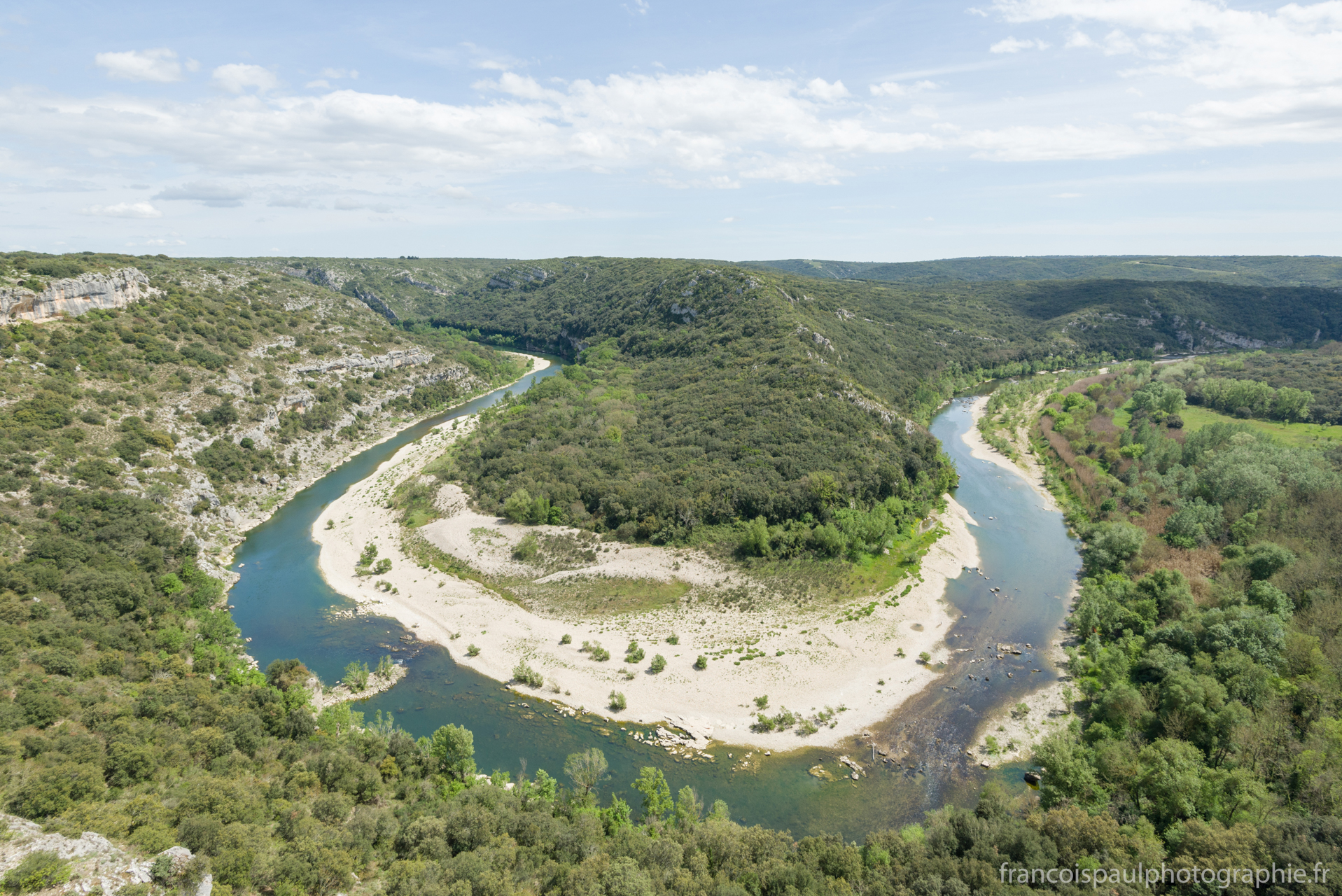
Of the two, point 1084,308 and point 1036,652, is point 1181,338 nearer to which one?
point 1084,308

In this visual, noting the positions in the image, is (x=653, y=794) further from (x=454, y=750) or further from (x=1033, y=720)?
(x=1033, y=720)

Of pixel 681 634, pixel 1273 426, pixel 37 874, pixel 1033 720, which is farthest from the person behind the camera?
pixel 1273 426

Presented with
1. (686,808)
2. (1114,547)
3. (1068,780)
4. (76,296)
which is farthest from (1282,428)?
(76,296)

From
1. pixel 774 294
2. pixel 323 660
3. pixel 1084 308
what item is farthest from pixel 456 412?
pixel 1084 308

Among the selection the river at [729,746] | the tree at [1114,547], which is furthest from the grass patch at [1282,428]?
the river at [729,746]

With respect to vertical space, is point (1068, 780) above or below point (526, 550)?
below

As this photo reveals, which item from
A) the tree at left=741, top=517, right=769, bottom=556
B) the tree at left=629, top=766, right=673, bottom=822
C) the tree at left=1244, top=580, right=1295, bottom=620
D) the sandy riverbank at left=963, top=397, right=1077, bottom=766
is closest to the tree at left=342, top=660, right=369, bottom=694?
the tree at left=629, top=766, right=673, bottom=822

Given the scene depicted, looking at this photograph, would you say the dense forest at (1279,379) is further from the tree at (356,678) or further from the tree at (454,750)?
the tree at (356,678)
